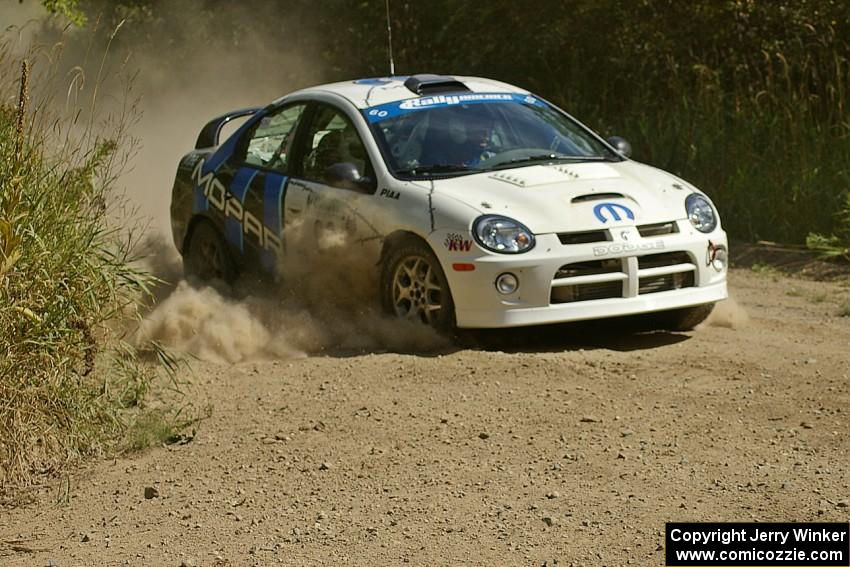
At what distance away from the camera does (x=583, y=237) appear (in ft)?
27.1

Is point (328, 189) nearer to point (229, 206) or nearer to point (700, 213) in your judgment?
point (229, 206)

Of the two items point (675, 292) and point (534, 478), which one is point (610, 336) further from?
point (534, 478)

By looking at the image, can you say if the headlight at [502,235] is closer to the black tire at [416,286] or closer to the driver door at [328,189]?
the black tire at [416,286]

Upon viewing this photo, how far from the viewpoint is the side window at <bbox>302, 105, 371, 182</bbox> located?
9.34 meters

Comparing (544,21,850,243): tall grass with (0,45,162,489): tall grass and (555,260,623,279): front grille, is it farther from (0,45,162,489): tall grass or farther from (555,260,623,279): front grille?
(0,45,162,489): tall grass

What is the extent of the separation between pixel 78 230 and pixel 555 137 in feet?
12.8

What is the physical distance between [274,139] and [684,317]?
10.5 feet

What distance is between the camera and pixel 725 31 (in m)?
16.1

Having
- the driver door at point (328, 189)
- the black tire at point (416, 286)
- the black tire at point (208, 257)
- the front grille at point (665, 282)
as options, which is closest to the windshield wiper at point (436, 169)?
the driver door at point (328, 189)

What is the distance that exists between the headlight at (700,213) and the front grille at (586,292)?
0.76 meters

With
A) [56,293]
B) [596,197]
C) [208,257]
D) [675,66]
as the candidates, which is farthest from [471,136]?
[675,66]

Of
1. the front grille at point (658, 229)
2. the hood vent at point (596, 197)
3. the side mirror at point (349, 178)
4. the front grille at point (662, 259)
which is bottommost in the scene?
the front grille at point (662, 259)

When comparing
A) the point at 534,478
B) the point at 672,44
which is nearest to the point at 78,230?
the point at 534,478

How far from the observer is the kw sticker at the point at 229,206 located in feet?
31.7
